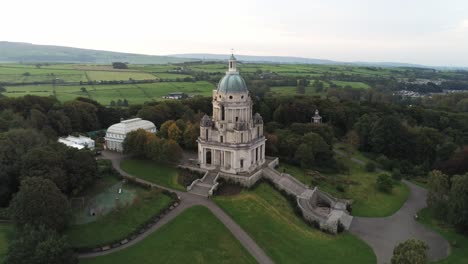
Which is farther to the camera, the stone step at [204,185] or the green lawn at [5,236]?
the stone step at [204,185]

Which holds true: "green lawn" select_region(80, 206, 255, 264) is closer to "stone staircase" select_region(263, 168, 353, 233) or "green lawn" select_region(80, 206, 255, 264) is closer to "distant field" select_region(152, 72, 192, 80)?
"stone staircase" select_region(263, 168, 353, 233)

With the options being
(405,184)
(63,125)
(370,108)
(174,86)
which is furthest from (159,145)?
(174,86)

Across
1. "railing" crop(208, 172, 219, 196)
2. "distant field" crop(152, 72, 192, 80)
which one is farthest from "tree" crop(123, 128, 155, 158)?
"distant field" crop(152, 72, 192, 80)

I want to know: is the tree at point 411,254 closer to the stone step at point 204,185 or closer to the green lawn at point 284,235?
the green lawn at point 284,235

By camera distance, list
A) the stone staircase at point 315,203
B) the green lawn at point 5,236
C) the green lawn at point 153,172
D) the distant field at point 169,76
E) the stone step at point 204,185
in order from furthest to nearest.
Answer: the distant field at point 169,76 < the green lawn at point 153,172 < the stone step at point 204,185 < the stone staircase at point 315,203 < the green lawn at point 5,236

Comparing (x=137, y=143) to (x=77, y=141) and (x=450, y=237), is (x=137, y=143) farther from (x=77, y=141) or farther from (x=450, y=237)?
(x=450, y=237)

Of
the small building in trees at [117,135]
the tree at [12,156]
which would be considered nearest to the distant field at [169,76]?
the small building in trees at [117,135]
